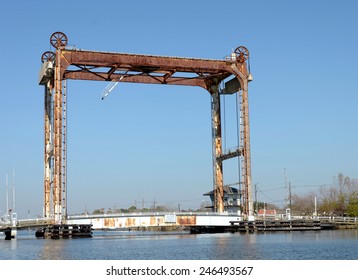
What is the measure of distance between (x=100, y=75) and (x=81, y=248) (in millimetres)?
29416

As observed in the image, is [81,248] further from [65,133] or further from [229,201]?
[229,201]

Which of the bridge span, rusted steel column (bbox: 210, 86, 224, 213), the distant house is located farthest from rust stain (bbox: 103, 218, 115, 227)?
the distant house

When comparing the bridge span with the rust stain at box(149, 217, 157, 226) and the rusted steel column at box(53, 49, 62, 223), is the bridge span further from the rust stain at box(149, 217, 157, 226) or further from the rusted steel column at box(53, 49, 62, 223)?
the rusted steel column at box(53, 49, 62, 223)

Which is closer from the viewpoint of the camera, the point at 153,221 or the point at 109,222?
the point at 109,222

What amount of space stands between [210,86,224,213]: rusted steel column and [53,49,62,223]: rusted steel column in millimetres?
21674

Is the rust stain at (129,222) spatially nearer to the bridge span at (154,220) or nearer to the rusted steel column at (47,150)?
the bridge span at (154,220)

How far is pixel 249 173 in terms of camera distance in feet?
271

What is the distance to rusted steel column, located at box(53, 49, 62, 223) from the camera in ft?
243

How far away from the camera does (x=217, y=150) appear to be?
292 ft

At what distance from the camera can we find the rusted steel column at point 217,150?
88.2 m

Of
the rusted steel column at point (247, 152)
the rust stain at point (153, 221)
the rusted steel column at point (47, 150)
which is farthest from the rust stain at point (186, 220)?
the rusted steel column at point (47, 150)

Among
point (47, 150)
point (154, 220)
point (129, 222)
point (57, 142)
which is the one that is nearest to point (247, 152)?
point (154, 220)

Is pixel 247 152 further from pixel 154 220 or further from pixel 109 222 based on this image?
pixel 109 222

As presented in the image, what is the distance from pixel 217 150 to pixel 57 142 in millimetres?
22849
